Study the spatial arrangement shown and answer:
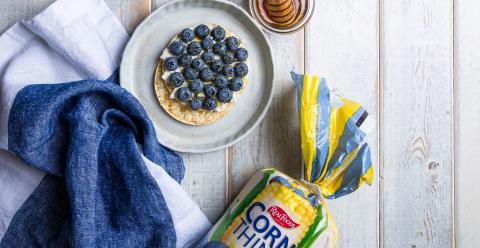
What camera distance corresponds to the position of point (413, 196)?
1.00m

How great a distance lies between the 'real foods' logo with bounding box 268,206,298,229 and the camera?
0.86m

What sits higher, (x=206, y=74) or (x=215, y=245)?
(x=206, y=74)

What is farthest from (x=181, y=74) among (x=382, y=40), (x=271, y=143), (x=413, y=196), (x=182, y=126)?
(x=413, y=196)

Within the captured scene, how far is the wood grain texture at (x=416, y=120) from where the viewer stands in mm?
983

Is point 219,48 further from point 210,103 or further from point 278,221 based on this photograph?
point 278,221

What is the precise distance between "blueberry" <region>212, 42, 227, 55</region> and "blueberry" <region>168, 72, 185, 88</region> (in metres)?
0.07

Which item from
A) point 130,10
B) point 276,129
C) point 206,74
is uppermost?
point 130,10

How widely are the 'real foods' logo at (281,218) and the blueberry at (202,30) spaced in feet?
1.03

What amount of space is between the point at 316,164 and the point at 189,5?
1.16 feet

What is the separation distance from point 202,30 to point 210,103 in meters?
0.13

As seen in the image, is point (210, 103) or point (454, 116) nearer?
point (210, 103)

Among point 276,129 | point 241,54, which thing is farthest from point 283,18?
point 276,129

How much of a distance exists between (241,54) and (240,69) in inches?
1.0

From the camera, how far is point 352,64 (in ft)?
3.19
